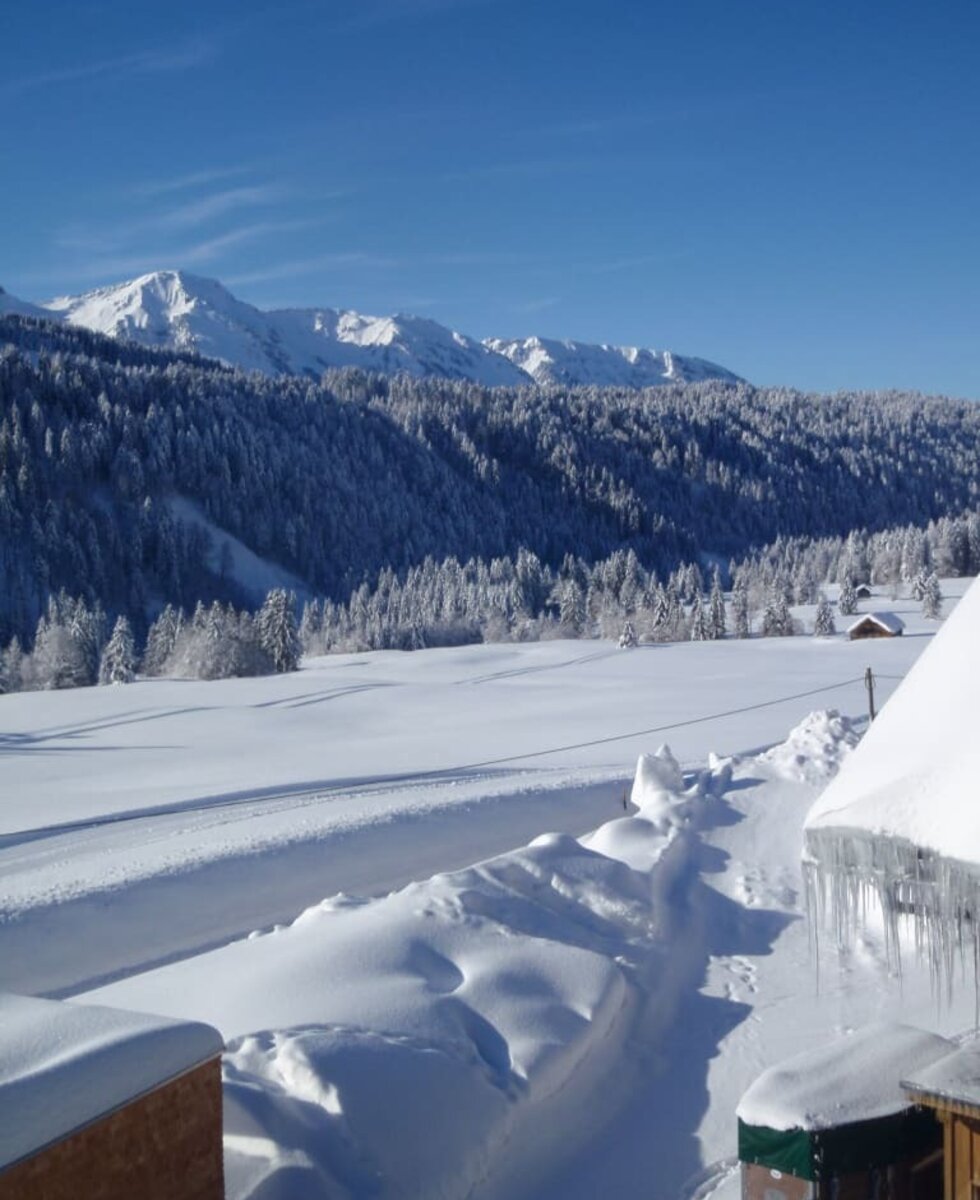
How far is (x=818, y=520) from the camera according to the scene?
6388 inches

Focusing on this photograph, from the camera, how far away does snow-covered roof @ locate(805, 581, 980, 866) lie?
371cm

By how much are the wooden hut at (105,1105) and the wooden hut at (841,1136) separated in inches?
127

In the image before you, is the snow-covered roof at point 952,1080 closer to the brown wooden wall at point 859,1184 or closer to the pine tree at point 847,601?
the brown wooden wall at point 859,1184

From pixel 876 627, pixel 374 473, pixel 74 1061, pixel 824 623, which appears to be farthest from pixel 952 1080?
pixel 374 473

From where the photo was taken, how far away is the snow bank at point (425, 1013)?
297 inches

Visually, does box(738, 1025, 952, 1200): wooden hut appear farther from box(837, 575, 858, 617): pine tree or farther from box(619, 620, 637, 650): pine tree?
box(837, 575, 858, 617): pine tree

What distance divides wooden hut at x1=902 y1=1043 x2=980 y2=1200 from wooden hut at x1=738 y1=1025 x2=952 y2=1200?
743 mm

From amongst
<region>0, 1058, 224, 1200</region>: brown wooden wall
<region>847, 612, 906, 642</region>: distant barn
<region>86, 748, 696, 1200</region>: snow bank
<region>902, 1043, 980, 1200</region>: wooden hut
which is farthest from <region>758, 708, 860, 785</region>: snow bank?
<region>847, 612, 906, 642</region>: distant barn

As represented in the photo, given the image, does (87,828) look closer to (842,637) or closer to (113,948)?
(113,948)

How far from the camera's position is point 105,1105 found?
5168 mm

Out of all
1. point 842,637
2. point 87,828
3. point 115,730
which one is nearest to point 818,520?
point 842,637

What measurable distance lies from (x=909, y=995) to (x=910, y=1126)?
4.48m

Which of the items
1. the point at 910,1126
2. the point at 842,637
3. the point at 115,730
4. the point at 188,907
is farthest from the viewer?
the point at 842,637

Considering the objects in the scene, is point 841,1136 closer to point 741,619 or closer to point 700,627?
point 700,627
